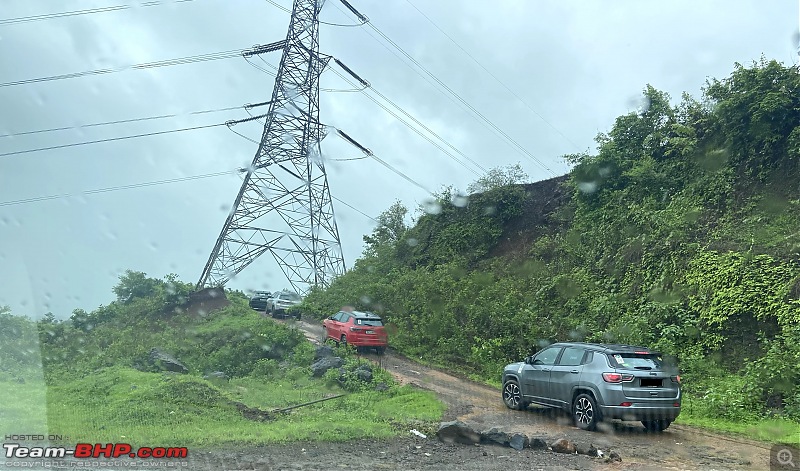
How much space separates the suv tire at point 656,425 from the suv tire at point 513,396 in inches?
102

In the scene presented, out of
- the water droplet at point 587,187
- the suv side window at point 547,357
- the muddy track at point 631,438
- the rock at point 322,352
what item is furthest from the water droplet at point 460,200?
the suv side window at point 547,357

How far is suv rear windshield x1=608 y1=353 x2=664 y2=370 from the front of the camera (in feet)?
36.3

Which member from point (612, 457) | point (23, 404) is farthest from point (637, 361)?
point (23, 404)

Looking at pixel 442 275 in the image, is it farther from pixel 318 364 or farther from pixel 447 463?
pixel 447 463

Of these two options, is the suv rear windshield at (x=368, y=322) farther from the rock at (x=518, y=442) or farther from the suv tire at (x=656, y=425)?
the rock at (x=518, y=442)

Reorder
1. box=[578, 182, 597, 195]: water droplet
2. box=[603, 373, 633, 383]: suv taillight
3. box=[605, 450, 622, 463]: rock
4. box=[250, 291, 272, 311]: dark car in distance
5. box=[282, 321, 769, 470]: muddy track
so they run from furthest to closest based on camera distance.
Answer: box=[250, 291, 272, 311]: dark car in distance → box=[578, 182, 597, 195]: water droplet → box=[603, 373, 633, 383]: suv taillight → box=[282, 321, 769, 470]: muddy track → box=[605, 450, 622, 463]: rock

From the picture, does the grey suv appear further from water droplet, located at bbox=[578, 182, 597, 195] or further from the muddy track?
water droplet, located at bbox=[578, 182, 597, 195]

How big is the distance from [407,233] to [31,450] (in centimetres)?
2844

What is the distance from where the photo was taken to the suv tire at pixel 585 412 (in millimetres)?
11008

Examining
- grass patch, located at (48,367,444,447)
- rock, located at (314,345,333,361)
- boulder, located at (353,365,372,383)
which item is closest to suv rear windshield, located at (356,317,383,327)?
rock, located at (314,345,333,361)

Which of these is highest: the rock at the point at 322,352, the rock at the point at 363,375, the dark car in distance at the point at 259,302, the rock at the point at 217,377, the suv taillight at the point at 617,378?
the dark car in distance at the point at 259,302

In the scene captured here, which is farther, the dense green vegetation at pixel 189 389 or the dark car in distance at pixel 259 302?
the dark car in distance at pixel 259 302

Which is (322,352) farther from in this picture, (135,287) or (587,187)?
(135,287)

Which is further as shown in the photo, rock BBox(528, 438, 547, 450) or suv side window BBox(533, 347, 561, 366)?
suv side window BBox(533, 347, 561, 366)
